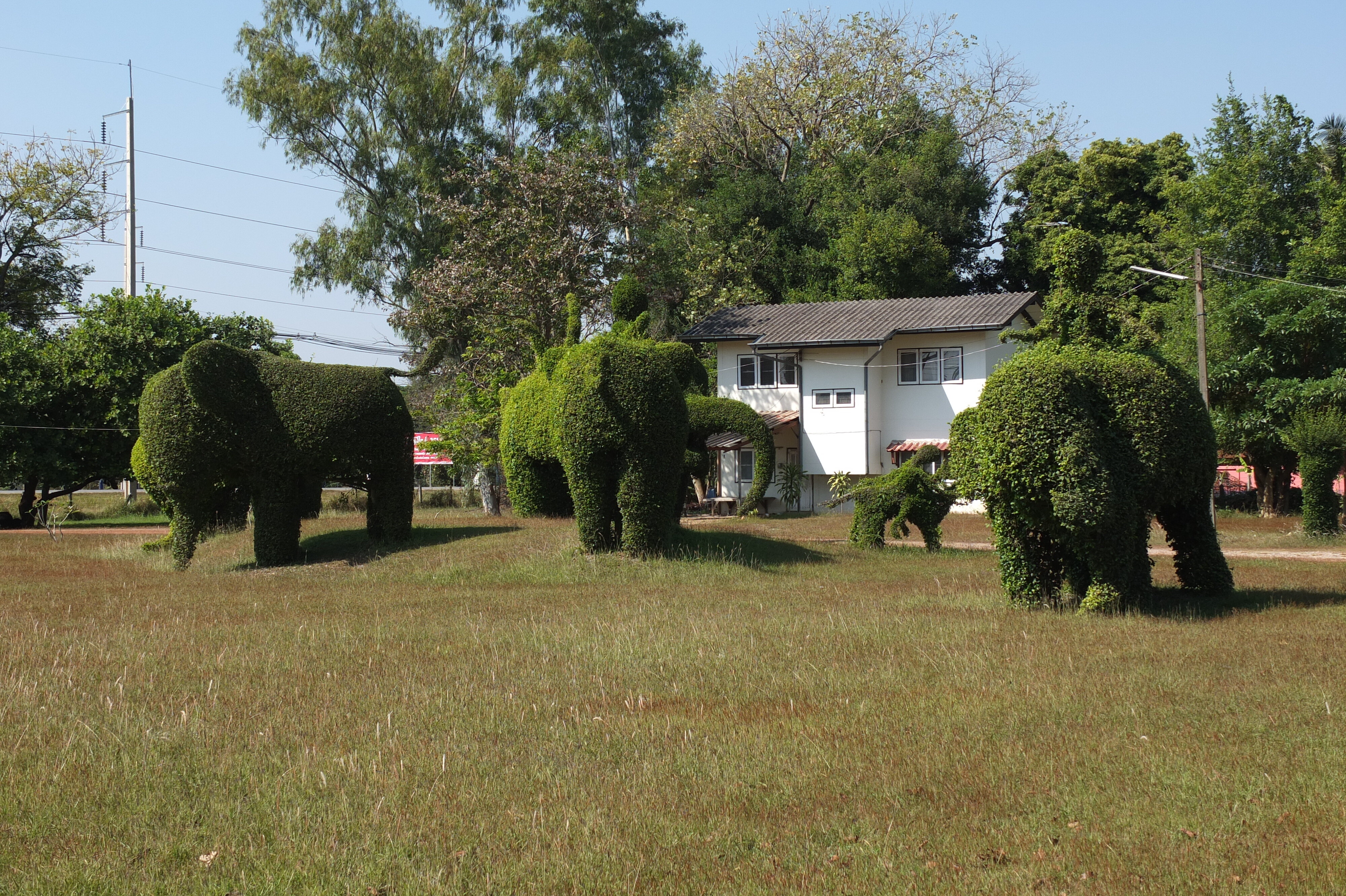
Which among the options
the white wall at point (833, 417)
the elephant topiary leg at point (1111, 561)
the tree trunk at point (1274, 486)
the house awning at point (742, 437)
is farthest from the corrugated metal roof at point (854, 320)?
the elephant topiary leg at point (1111, 561)

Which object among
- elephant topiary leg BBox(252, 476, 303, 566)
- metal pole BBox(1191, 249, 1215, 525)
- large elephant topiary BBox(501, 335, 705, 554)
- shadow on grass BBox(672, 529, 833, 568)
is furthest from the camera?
metal pole BBox(1191, 249, 1215, 525)

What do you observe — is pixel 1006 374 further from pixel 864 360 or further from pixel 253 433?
pixel 864 360

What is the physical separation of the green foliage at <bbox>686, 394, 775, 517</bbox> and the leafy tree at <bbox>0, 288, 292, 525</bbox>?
18.8m

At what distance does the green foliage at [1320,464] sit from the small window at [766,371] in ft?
62.7

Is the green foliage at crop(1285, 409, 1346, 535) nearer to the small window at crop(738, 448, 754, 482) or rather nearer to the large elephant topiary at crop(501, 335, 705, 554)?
the large elephant topiary at crop(501, 335, 705, 554)

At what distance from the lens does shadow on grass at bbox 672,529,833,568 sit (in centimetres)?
1820

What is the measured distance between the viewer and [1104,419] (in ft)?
41.0

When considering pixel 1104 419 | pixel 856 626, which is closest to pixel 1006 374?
pixel 1104 419

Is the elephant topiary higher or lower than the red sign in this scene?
lower

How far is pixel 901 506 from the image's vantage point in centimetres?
2086

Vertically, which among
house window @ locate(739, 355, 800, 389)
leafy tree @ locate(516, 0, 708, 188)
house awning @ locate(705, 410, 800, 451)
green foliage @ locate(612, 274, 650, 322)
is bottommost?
house awning @ locate(705, 410, 800, 451)

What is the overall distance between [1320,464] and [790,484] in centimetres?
1652

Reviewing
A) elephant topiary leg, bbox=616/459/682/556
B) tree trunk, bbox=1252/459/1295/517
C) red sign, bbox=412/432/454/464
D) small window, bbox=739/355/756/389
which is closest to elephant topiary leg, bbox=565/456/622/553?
elephant topiary leg, bbox=616/459/682/556

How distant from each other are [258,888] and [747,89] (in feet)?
146
